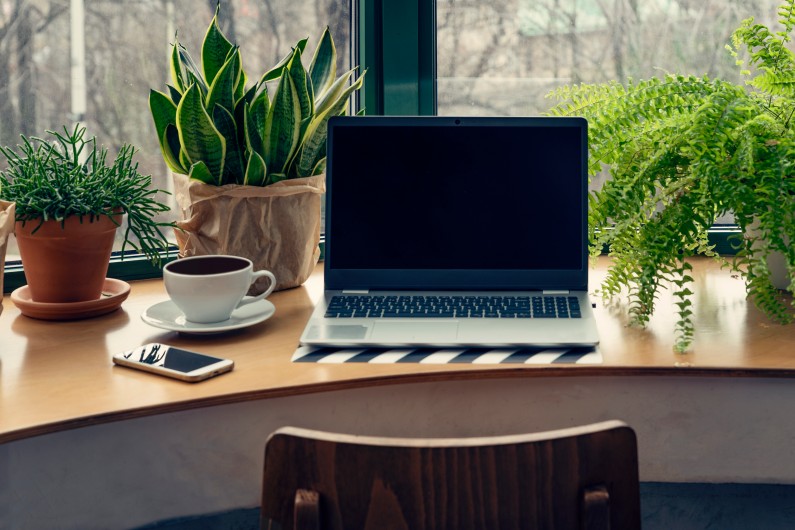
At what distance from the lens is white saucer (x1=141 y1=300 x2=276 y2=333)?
112cm

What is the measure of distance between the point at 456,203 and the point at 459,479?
638 mm

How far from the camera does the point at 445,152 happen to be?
1270mm

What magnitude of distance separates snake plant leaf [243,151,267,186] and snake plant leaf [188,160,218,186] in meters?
0.05

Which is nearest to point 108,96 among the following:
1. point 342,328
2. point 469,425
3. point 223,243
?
point 223,243

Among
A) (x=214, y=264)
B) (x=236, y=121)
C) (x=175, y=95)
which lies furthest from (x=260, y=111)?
(x=214, y=264)

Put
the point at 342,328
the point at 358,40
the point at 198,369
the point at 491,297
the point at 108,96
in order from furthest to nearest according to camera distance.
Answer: the point at 358,40 < the point at 108,96 < the point at 491,297 < the point at 342,328 < the point at 198,369

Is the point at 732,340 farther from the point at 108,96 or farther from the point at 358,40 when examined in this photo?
the point at 108,96

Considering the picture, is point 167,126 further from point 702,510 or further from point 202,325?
point 702,510

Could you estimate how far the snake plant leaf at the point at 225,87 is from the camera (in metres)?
1.28

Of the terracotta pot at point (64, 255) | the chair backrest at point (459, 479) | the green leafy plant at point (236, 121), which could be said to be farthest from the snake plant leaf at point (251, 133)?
the chair backrest at point (459, 479)

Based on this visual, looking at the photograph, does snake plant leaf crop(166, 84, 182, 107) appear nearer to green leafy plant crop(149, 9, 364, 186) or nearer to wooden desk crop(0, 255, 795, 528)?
green leafy plant crop(149, 9, 364, 186)

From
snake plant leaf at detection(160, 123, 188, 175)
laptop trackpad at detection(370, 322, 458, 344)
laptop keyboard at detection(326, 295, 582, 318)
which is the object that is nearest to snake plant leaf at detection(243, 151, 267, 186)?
snake plant leaf at detection(160, 123, 188, 175)

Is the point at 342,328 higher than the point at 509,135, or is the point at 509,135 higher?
the point at 509,135

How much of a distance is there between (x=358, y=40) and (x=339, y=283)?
1.97ft
